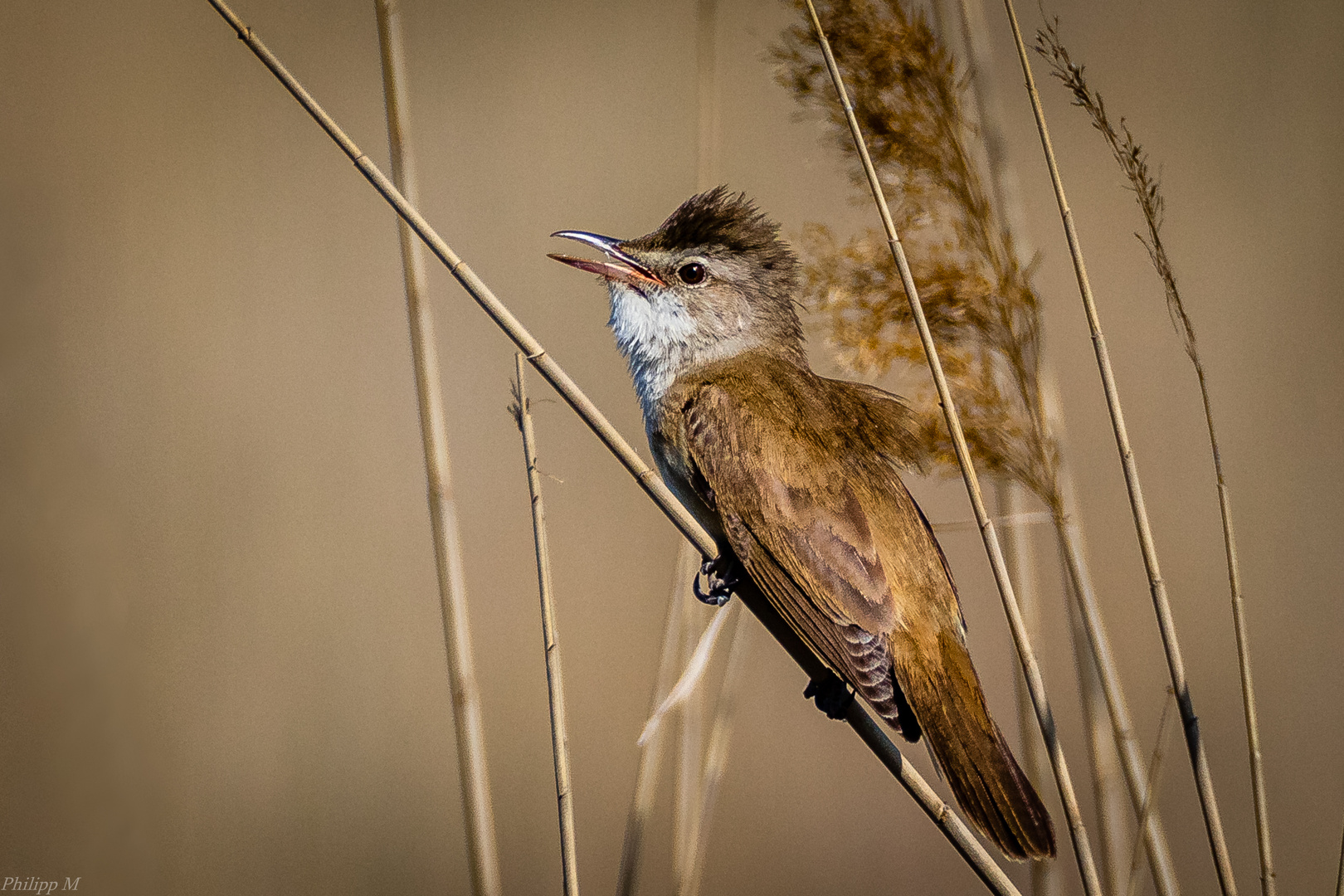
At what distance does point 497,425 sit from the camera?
3061mm

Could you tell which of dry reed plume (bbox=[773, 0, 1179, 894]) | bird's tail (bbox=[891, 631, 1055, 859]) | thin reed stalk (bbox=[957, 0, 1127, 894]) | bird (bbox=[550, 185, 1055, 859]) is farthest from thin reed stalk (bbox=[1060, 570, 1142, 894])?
bird's tail (bbox=[891, 631, 1055, 859])

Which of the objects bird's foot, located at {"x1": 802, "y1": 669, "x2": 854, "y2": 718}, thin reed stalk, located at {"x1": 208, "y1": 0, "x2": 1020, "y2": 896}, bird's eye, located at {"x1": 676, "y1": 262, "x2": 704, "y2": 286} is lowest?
bird's foot, located at {"x1": 802, "y1": 669, "x2": 854, "y2": 718}

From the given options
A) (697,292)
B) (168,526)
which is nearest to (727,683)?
(697,292)

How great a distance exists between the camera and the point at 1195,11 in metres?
2.82

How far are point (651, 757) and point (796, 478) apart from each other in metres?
0.64

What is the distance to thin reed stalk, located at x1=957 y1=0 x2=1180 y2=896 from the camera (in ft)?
4.82

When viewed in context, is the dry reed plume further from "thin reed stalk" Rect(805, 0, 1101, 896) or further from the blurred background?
the blurred background

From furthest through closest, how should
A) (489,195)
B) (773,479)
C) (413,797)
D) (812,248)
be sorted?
(489,195)
(413,797)
(812,248)
(773,479)

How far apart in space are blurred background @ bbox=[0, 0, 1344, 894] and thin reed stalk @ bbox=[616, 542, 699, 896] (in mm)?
739

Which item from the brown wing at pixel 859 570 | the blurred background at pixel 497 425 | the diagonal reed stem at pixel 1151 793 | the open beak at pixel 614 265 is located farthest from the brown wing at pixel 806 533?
the blurred background at pixel 497 425

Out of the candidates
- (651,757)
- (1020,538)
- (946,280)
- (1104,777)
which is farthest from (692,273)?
(1104,777)

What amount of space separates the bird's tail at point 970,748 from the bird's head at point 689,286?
0.71m

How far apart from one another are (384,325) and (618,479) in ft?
3.15

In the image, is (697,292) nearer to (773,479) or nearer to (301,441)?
(773,479)
